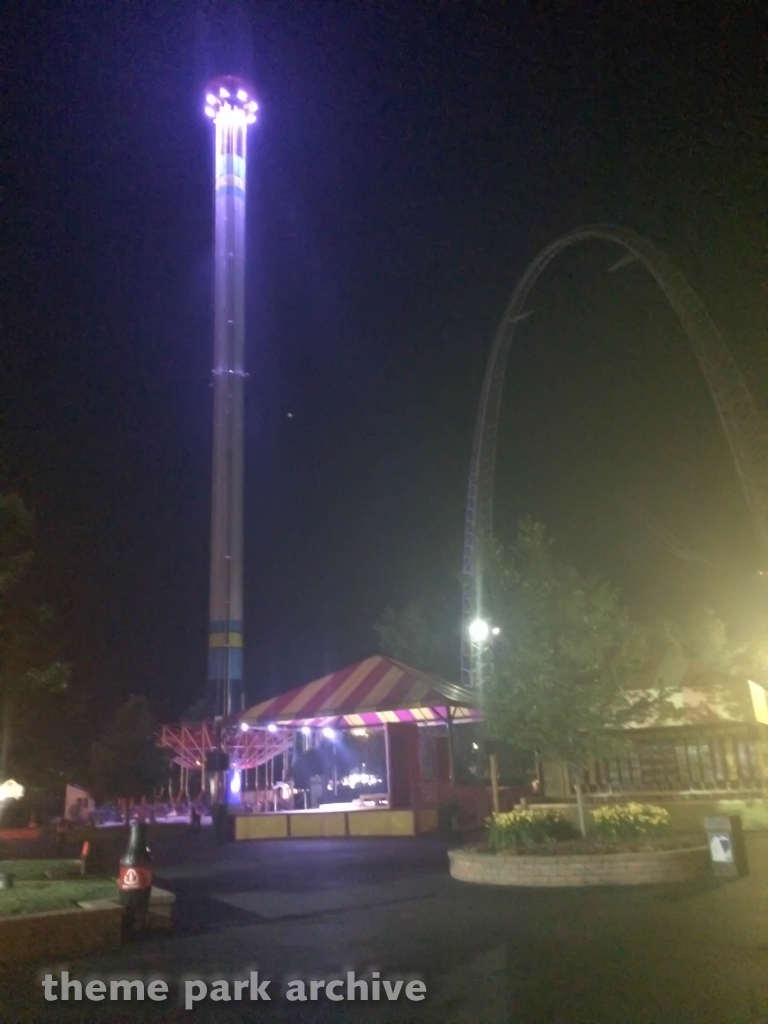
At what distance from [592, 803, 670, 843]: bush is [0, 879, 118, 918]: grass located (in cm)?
743

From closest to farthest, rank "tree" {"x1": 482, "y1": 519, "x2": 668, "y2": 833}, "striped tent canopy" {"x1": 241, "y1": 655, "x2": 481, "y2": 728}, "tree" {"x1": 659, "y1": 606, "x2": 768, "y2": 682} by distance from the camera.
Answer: "tree" {"x1": 482, "y1": 519, "x2": 668, "y2": 833} → "striped tent canopy" {"x1": 241, "y1": 655, "x2": 481, "y2": 728} → "tree" {"x1": 659, "y1": 606, "x2": 768, "y2": 682}

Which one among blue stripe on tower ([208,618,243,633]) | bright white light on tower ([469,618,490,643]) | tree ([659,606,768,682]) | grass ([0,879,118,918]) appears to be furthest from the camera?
blue stripe on tower ([208,618,243,633])

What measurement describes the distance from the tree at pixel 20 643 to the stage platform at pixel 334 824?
1150 centimetres

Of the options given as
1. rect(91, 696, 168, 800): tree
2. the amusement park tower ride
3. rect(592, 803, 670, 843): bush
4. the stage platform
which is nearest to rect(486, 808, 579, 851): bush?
rect(592, 803, 670, 843): bush

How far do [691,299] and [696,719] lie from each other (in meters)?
17.6

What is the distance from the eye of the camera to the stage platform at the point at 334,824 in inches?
1015

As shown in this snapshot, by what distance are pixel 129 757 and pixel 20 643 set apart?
148 feet

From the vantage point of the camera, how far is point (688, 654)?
1064 inches

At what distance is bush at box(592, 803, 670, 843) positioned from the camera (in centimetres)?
1430

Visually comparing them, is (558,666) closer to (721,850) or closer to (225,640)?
(721,850)

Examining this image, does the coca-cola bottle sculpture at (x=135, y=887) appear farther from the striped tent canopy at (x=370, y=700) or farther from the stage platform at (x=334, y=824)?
the stage platform at (x=334, y=824)

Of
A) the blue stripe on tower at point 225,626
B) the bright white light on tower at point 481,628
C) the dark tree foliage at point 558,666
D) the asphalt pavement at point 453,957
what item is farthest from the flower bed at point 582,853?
the blue stripe on tower at point 225,626

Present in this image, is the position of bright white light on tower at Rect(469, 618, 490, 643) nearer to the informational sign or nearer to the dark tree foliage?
the dark tree foliage

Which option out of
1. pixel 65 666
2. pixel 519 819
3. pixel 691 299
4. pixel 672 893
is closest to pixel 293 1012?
→ pixel 672 893
